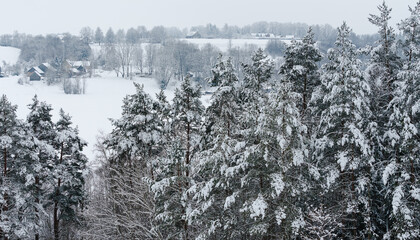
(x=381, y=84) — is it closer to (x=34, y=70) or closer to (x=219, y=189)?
(x=219, y=189)

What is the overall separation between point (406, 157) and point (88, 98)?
86682 millimetres

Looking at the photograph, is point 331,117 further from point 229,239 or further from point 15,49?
point 15,49

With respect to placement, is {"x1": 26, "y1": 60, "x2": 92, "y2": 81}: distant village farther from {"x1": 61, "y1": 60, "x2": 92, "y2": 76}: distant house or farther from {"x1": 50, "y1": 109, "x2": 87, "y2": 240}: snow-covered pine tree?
{"x1": 50, "y1": 109, "x2": 87, "y2": 240}: snow-covered pine tree

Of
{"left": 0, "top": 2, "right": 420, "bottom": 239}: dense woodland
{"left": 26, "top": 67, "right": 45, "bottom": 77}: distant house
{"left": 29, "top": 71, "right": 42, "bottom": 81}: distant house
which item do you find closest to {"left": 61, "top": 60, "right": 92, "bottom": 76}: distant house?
{"left": 26, "top": 67, "right": 45, "bottom": 77}: distant house

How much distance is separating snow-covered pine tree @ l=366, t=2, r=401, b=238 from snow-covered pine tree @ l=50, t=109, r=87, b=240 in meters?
17.7

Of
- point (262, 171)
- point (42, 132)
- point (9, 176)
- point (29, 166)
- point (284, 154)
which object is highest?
point (284, 154)

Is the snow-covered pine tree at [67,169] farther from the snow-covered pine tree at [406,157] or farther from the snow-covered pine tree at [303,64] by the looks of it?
the snow-covered pine tree at [406,157]

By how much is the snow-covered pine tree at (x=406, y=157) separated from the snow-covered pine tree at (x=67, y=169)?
59.5 feet

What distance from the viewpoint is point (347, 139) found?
14062 millimetres

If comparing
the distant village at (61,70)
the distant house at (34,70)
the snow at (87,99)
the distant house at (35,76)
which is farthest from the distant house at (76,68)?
the distant house at (35,76)

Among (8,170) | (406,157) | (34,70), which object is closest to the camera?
(406,157)

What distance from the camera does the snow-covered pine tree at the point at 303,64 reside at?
22.1 m

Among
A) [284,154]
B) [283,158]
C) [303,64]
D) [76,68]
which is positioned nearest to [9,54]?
[76,68]

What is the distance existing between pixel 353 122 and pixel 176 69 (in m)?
108
